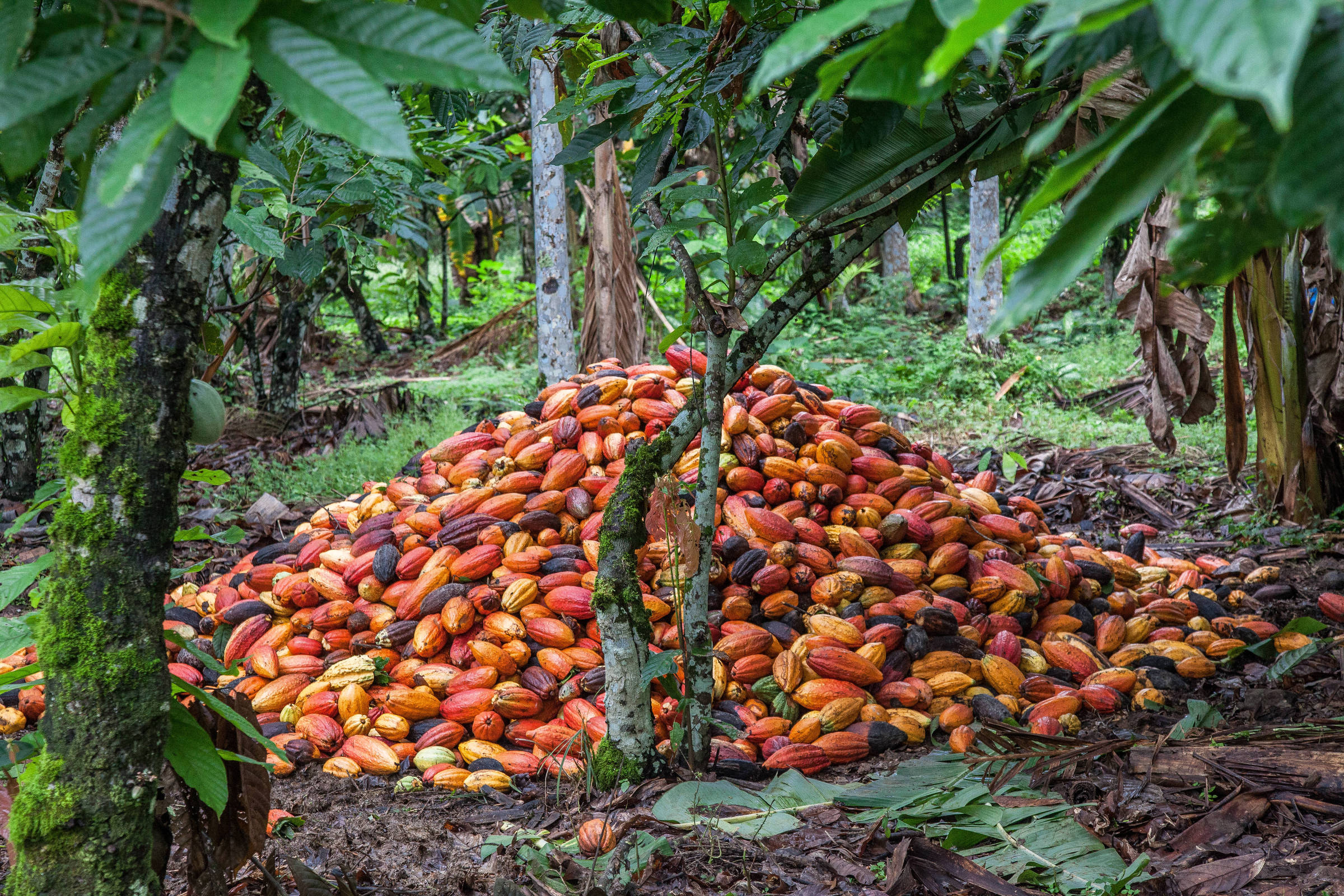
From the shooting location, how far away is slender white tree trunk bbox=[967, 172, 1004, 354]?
21.4 ft

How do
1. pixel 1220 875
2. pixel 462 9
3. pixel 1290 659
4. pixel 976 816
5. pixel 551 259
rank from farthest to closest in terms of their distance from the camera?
pixel 551 259, pixel 1290 659, pixel 976 816, pixel 1220 875, pixel 462 9

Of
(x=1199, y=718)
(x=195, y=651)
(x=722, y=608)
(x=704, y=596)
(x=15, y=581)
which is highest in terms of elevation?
(x=15, y=581)

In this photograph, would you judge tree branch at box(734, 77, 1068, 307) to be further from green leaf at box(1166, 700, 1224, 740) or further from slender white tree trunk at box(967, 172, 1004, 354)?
slender white tree trunk at box(967, 172, 1004, 354)

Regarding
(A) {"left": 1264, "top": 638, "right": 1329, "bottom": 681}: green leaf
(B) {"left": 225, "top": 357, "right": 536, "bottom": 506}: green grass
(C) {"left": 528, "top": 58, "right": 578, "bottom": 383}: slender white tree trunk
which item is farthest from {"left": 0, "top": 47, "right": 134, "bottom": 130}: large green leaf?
(C) {"left": 528, "top": 58, "right": 578, "bottom": 383}: slender white tree trunk

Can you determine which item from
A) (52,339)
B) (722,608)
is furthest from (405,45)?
(722,608)

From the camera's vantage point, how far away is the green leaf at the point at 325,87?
0.48 meters

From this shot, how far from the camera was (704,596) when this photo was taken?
1.71 metres

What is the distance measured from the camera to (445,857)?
147cm

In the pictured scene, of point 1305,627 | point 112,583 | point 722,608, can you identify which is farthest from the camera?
point 1305,627

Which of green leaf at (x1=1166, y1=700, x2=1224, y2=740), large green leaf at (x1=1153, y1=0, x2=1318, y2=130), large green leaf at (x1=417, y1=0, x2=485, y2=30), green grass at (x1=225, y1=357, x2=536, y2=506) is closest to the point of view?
large green leaf at (x1=1153, y1=0, x2=1318, y2=130)

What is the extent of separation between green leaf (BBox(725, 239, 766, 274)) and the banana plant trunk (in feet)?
7.26

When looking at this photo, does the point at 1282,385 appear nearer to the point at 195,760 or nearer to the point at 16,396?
the point at 195,760

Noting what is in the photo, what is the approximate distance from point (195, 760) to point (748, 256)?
1083 millimetres

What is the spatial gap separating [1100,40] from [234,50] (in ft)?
1.55
